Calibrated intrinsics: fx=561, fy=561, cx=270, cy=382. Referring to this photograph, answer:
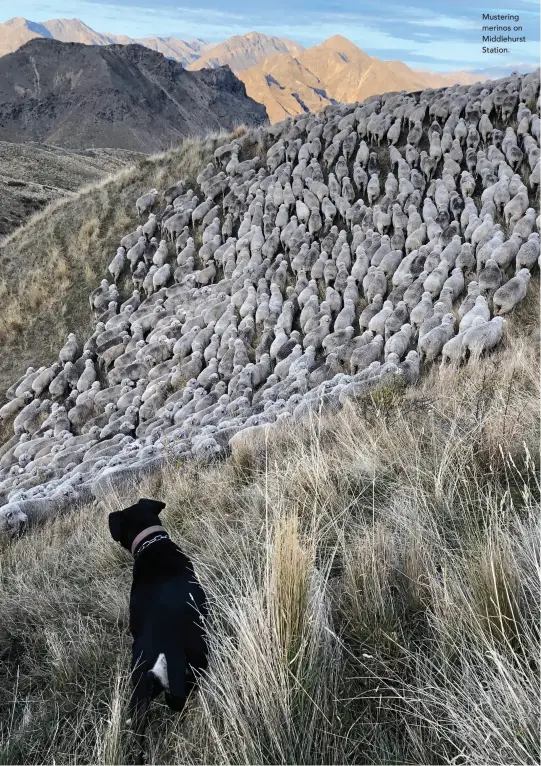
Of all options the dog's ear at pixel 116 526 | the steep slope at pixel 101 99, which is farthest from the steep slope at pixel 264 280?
the steep slope at pixel 101 99

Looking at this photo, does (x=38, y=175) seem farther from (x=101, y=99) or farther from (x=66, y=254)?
(x=101, y=99)

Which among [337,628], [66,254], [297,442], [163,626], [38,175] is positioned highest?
[38,175]

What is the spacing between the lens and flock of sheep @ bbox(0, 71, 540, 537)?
7.08m

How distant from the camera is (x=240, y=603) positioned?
249 cm

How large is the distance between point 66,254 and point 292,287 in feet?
20.2

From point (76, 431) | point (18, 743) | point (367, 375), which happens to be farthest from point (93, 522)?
point (76, 431)

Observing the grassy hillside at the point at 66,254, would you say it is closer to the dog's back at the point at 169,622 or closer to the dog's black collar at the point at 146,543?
the dog's black collar at the point at 146,543

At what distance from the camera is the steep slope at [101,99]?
81438 mm

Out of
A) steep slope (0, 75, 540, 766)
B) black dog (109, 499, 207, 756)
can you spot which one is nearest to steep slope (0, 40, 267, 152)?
steep slope (0, 75, 540, 766)

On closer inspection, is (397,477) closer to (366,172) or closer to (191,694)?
(191,694)

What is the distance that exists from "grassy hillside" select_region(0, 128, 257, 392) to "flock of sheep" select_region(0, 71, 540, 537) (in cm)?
58

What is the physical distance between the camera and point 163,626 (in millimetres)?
2492

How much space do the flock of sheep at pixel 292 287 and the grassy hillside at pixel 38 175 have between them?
33.1ft

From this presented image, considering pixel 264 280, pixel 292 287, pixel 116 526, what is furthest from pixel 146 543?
pixel 264 280
